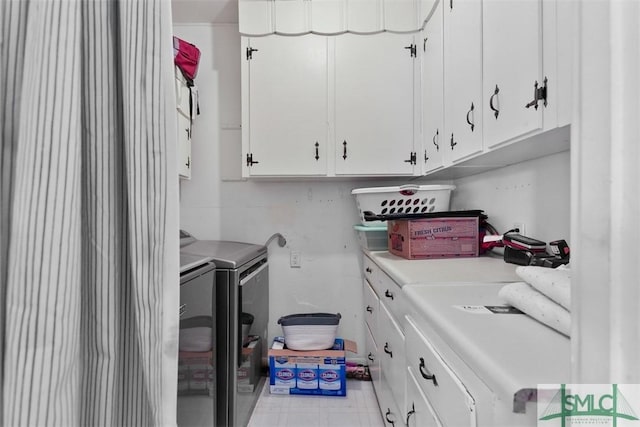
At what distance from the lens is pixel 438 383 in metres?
0.83

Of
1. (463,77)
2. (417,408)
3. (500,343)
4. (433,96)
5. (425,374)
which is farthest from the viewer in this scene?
(433,96)

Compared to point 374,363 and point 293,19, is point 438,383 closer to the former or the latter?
point 374,363

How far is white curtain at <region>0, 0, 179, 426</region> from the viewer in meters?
0.47

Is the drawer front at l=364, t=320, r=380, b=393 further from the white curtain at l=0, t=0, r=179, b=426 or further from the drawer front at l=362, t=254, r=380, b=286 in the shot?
the white curtain at l=0, t=0, r=179, b=426

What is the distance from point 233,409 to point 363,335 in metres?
1.27

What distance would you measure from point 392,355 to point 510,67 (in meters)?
1.22

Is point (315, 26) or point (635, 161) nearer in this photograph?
point (635, 161)

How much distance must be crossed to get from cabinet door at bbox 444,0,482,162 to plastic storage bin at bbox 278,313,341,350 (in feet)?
4.37

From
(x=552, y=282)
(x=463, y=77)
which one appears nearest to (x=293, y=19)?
(x=463, y=77)

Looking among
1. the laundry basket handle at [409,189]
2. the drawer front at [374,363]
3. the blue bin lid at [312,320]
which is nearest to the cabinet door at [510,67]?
the laundry basket handle at [409,189]

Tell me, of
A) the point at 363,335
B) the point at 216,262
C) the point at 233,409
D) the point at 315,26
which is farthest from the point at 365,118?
the point at 233,409

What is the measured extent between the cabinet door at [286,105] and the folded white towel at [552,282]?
5.47ft

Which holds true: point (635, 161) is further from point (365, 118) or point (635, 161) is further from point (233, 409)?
point (365, 118)

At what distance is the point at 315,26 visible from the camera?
2.33 metres
